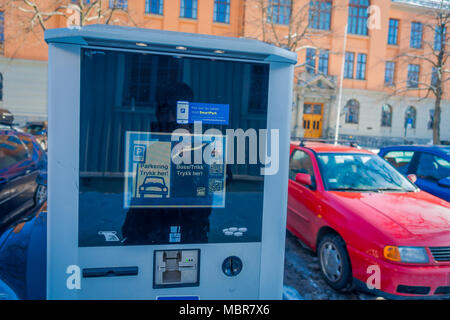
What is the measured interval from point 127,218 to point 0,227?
14.1 ft

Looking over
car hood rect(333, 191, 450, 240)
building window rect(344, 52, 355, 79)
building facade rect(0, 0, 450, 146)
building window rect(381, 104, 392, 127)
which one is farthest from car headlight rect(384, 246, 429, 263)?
building window rect(381, 104, 392, 127)

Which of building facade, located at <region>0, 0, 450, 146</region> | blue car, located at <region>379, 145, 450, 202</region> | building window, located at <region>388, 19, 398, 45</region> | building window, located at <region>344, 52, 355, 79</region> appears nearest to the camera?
blue car, located at <region>379, 145, 450, 202</region>

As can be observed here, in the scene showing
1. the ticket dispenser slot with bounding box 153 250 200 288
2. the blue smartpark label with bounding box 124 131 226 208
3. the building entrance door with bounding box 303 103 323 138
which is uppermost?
the building entrance door with bounding box 303 103 323 138

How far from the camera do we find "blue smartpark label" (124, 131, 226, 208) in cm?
191

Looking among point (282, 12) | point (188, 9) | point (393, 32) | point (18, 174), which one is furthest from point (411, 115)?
point (18, 174)

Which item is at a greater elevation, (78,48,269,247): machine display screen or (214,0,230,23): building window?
(214,0,230,23): building window

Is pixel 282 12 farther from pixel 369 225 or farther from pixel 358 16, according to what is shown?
pixel 369 225

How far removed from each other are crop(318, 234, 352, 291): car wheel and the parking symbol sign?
9.10ft

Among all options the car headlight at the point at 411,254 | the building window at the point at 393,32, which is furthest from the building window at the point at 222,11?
the car headlight at the point at 411,254

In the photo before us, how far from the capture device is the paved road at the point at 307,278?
Result: 364cm

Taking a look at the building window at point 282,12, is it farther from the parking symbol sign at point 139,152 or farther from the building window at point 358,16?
the parking symbol sign at point 139,152

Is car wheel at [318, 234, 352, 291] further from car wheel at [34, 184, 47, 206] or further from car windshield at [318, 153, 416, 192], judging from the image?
car wheel at [34, 184, 47, 206]
